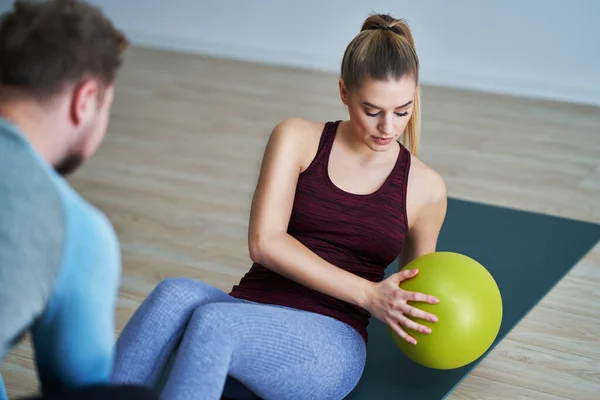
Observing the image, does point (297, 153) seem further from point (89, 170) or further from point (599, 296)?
point (89, 170)

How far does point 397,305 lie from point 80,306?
0.88 metres

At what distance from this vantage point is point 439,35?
5.24 metres

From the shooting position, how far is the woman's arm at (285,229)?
189 cm

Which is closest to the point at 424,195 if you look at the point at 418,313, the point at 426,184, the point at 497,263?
the point at 426,184

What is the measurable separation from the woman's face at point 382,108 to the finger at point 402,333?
1.31ft

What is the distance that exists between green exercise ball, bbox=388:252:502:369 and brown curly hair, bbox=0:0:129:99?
0.97 metres

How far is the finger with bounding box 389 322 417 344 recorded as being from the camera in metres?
1.86

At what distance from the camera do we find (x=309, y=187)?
200 centimetres

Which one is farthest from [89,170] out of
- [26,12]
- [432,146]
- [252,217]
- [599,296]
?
[26,12]

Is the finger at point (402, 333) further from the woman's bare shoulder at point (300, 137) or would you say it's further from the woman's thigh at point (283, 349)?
the woman's bare shoulder at point (300, 137)

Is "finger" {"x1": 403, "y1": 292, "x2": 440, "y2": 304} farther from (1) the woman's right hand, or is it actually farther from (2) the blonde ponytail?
(2) the blonde ponytail

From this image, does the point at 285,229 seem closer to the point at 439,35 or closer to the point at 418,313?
the point at 418,313

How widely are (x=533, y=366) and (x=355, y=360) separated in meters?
0.70

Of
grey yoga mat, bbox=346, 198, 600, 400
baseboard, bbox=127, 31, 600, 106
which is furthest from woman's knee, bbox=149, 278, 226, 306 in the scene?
baseboard, bbox=127, 31, 600, 106
